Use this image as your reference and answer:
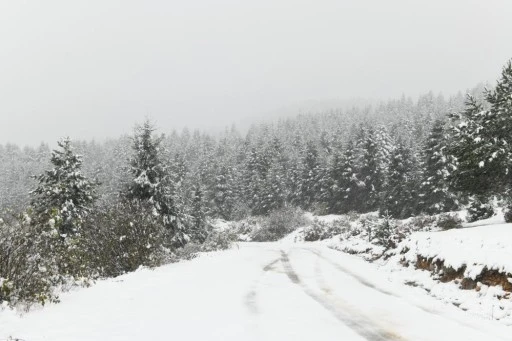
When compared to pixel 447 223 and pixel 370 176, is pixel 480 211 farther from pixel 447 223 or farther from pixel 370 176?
pixel 370 176

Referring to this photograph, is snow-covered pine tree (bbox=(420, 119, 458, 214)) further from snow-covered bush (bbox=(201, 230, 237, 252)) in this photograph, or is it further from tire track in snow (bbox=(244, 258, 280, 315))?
tire track in snow (bbox=(244, 258, 280, 315))

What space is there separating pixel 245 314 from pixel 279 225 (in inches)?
2063

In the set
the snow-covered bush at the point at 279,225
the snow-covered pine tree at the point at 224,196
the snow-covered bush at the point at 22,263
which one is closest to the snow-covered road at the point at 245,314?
the snow-covered bush at the point at 22,263

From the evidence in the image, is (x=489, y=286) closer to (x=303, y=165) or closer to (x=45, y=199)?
(x=45, y=199)

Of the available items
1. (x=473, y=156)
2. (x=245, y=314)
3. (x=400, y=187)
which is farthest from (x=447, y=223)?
(x=400, y=187)

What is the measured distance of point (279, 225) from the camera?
60.8 meters

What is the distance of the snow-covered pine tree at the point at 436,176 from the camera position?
44688mm

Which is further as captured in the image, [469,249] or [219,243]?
[219,243]

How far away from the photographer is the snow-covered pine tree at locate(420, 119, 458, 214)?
Answer: 147 feet

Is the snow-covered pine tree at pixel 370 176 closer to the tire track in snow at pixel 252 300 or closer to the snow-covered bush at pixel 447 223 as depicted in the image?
A: the snow-covered bush at pixel 447 223

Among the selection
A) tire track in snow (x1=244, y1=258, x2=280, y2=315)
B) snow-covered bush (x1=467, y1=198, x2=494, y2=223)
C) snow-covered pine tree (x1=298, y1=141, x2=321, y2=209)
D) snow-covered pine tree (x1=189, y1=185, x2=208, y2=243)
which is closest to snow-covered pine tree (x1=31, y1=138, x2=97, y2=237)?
tire track in snow (x1=244, y1=258, x2=280, y2=315)

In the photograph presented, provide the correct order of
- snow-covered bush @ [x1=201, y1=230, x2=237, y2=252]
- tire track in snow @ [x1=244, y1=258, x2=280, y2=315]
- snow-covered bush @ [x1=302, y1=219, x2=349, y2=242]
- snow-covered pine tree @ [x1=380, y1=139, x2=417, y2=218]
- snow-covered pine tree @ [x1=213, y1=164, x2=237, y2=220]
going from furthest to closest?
snow-covered pine tree @ [x1=213, y1=164, x2=237, y2=220]
snow-covered pine tree @ [x1=380, y1=139, x2=417, y2=218]
snow-covered bush @ [x1=302, y1=219, x2=349, y2=242]
snow-covered bush @ [x1=201, y1=230, x2=237, y2=252]
tire track in snow @ [x1=244, y1=258, x2=280, y2=315]

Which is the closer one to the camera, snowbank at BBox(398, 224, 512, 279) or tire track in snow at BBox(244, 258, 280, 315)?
tire track in snow at BBox(244, 258, 280, 315)

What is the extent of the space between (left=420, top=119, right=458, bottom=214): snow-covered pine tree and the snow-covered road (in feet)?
113
